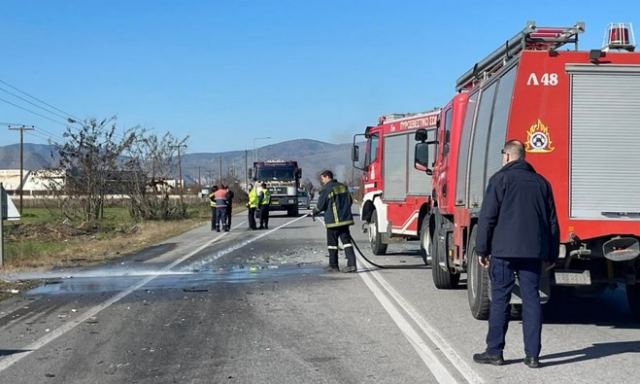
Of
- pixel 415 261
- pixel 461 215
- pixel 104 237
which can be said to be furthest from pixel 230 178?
pixel 461 215

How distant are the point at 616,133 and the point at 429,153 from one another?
5.53 metres

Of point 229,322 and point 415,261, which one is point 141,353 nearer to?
point 229,322

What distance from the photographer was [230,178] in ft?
252

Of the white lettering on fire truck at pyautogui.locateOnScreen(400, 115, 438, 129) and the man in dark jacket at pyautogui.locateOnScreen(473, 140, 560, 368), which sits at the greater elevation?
the white lettering on fire truck at pyautogui.locateOnScreen(400, 115, 438, 129)

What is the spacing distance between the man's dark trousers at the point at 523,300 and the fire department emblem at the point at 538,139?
5.44 feet

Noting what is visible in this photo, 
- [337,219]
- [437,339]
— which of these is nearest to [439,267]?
[337,219]

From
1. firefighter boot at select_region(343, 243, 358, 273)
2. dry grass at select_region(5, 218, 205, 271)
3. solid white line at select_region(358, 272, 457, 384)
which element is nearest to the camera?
solid white line at select_region(358, 272, 457, 384)

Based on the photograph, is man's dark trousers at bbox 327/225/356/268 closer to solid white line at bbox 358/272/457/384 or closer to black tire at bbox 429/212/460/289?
black tire at bbox 429/212/460/289

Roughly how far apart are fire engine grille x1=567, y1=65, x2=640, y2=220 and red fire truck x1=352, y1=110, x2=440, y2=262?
6.97 metres

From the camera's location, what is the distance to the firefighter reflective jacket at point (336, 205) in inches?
526

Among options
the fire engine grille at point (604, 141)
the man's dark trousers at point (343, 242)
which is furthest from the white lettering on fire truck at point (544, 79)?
the man's dark trousers at point (343, 242)

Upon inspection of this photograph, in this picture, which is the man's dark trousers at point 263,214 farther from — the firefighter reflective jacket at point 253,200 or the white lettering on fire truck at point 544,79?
the white lettering on fire truck at point 544,79

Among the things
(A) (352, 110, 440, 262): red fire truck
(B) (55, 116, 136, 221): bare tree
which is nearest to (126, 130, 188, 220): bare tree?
(B) (55, 116, 136, 221): bare tree

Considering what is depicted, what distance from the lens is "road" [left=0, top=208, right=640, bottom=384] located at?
243 inches
